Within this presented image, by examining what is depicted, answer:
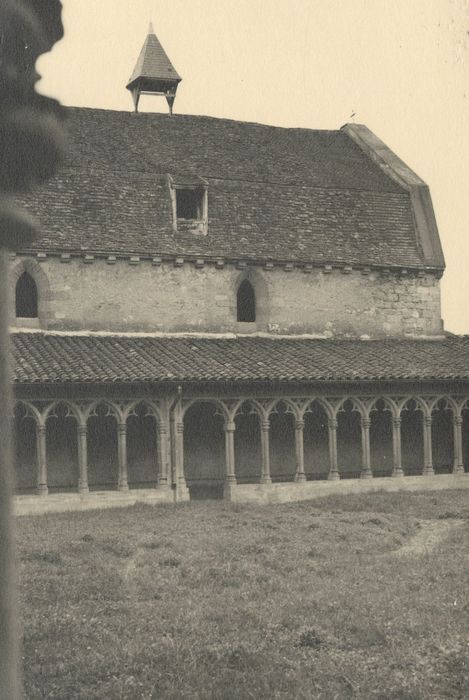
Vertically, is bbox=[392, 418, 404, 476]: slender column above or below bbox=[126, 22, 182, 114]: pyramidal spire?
below

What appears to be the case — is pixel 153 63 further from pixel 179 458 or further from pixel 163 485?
pixel 163 485

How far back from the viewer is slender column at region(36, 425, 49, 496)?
2433 centimetres

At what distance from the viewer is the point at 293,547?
17109 mm

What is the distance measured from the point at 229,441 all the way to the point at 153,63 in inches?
796

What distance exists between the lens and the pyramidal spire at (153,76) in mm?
40375

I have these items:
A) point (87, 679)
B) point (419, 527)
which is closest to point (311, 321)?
point (419, 527)

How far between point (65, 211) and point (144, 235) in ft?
7.65

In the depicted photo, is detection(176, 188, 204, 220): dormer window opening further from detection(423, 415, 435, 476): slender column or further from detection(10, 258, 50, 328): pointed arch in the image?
detection(423, 415, 435, 476): slender column

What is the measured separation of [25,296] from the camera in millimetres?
28609

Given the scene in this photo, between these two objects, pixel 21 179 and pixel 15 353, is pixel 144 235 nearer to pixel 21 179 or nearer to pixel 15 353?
pixel 15 353

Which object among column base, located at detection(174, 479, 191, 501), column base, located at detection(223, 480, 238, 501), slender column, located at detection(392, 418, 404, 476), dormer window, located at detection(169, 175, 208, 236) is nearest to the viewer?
column base, located at detection(174, 479, 191, 501)

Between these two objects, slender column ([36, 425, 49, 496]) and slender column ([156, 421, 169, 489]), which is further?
slender column ([156, 421, 169, 489])

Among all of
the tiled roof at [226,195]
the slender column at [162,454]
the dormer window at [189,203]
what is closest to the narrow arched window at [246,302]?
the tiled roof at [226,195]

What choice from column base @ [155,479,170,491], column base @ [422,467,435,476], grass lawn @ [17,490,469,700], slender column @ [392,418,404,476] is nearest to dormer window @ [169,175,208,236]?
slender column @ [392,418,404,476]
